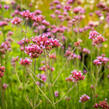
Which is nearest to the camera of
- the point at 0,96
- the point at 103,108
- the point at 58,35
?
the point at 103,108

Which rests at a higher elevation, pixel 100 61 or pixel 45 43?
pixel 45 43

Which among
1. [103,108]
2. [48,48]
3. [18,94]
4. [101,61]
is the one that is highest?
[48,48]

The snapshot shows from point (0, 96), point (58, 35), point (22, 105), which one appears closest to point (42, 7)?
point (58, 35)

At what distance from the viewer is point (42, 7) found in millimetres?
7176

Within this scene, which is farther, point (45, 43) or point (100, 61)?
point (100, 61)

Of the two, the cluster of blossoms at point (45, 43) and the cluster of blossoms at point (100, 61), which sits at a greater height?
the cluster of blossoms at point (45, 43)

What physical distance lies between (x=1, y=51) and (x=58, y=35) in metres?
0.95

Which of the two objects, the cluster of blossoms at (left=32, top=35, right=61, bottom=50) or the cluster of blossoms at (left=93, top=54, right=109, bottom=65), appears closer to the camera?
the cluster of blossoms at (left=32, top=35, right=61, bottom=50)

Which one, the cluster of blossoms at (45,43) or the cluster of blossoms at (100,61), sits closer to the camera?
the cluster of blossoms at (45,43)

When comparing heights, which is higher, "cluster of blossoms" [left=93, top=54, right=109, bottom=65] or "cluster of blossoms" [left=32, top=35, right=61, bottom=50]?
"cluster of blossoms" [left=32, top=35, right=61, bottom=50]

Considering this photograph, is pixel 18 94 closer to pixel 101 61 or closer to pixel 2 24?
pixel 2 24

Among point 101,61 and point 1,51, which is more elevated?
point 1,51

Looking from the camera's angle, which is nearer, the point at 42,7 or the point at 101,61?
the point at 101,61

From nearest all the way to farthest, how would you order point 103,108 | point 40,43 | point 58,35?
point 40,43 → point 103,108 → point 58,35
